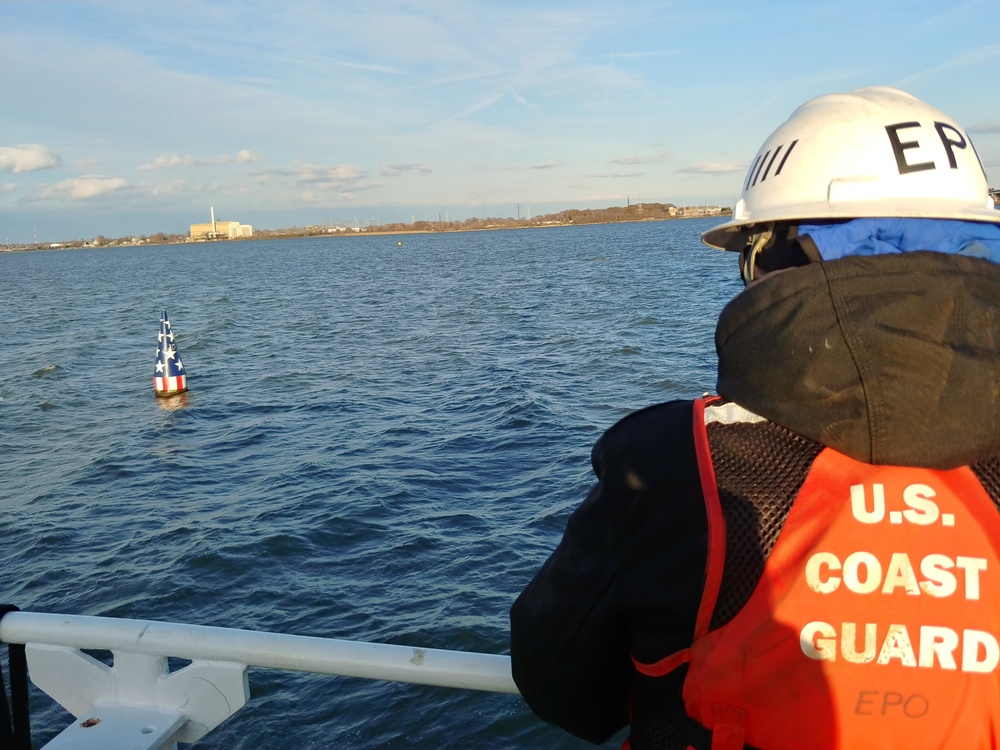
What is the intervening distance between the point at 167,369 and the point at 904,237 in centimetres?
1948

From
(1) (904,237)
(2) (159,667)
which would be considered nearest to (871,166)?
(1) (904,237)

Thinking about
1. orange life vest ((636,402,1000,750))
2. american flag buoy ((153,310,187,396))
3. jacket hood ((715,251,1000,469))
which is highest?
jacket hood ((715,251,1000,469))

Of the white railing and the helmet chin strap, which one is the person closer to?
the helmet chin strap

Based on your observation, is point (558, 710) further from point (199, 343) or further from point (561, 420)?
point (199, 343)

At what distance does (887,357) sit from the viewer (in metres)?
1.24

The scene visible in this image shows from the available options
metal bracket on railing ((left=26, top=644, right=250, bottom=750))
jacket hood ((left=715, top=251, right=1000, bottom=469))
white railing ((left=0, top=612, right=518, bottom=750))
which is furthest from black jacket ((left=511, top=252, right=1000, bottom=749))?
metal bracket on railing ((left=26, top=644, right=250, bottom=750))

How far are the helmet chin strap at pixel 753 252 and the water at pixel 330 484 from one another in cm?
579

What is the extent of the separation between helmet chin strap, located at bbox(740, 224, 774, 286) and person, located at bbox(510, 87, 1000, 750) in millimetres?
173

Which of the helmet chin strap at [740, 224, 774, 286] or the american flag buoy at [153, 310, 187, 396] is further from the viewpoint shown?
the american flag buoy at [153, 310, 187, 396]

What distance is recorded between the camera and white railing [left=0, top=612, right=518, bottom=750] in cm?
236

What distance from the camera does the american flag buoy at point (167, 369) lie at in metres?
19.3

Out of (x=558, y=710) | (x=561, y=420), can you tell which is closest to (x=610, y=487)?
(x=558, y=710)

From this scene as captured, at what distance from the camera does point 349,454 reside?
14312 mm

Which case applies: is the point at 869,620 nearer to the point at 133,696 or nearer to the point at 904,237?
the point at 904,237
